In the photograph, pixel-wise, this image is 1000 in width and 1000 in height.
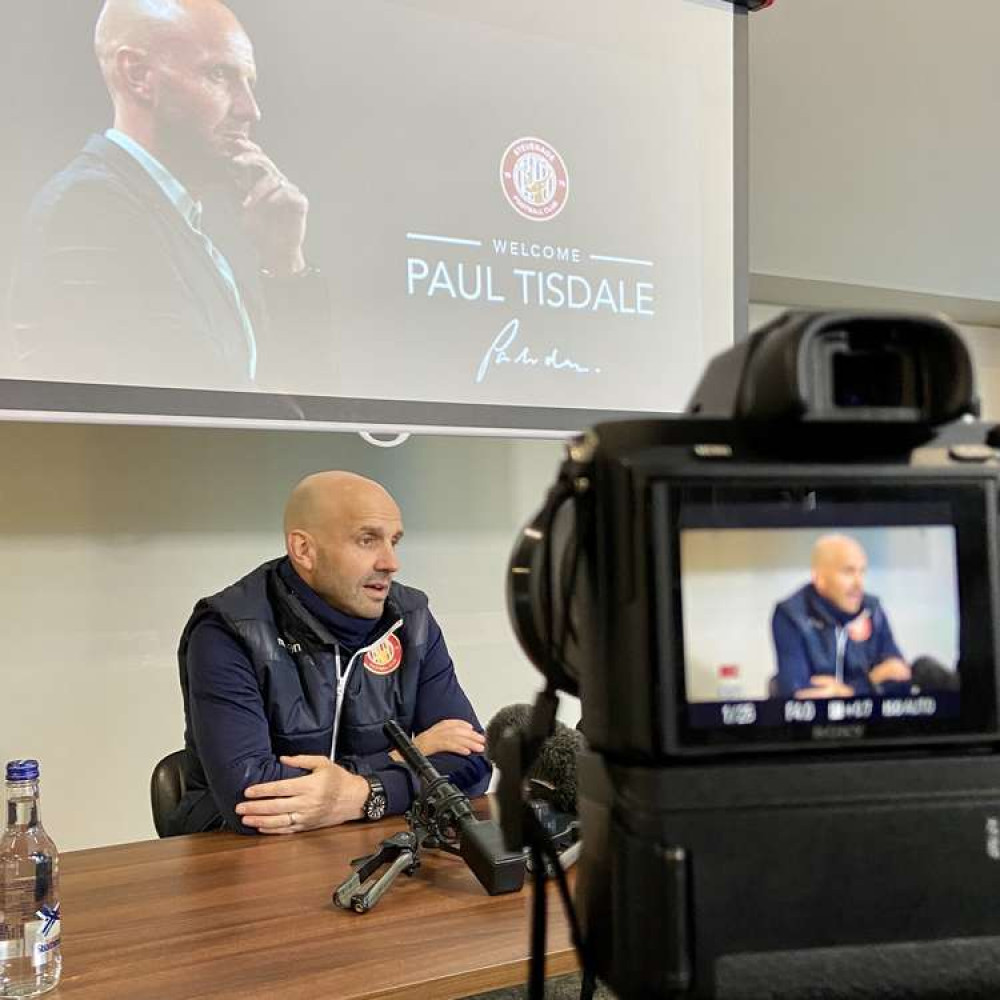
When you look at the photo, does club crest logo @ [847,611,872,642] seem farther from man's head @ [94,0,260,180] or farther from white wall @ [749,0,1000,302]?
white wall @ [749,0,1000,302]

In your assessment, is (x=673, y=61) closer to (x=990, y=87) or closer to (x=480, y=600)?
(x=990, y=87)

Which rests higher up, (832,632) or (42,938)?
(832,632)

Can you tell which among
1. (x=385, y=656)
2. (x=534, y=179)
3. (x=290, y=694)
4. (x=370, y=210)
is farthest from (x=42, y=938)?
(x=534, y=179)

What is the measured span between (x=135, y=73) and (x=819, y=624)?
186 centimetres

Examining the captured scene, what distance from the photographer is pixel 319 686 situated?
1744 mm

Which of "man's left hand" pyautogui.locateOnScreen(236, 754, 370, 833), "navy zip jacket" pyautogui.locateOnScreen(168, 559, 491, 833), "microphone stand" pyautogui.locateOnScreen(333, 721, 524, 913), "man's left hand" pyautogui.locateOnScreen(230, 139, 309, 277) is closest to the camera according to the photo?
"microphone stand" pyautogui.locateOnScreen(333, 721, 524, 913)

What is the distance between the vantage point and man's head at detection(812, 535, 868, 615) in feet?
1.54

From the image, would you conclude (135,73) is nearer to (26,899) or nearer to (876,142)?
(26,899)

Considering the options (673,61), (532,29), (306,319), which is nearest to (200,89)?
(306,319)

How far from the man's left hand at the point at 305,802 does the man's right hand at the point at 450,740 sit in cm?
16

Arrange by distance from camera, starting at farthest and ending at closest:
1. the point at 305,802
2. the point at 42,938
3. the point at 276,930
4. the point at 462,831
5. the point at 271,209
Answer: the point at 271,209, the point at 305,802, the point at 462,831, the point at 276,930, the point at 42,938

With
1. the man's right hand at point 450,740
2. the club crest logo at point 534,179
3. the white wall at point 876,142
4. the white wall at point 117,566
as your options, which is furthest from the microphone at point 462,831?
the white wall at point 876,142
